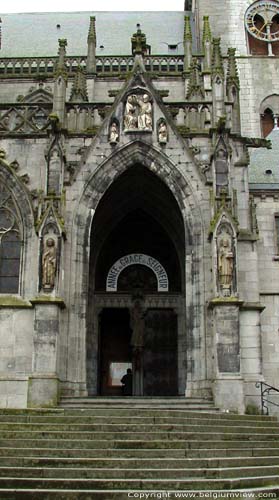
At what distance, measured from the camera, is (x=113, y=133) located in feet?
59.0

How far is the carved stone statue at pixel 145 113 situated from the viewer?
59.1 ft

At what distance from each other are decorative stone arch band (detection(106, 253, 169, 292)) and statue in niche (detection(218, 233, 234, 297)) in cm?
500

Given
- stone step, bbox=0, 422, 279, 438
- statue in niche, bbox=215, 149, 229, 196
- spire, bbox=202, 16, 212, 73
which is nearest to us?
stone step, bbox=0, 422, 279, 438

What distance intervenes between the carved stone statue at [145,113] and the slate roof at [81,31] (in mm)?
14845

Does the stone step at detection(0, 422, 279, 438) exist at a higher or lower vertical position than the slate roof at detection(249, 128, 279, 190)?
lower

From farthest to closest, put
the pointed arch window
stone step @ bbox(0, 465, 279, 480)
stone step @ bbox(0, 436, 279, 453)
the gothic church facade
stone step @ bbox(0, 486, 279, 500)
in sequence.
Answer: the pointed arch window < the gothic church facade < stone step @ bbox(0, 436, 279, 453) < stone step @ bbox(0, 465, 279, 480) < stone step @ bbox(0, 486, 279, 500)

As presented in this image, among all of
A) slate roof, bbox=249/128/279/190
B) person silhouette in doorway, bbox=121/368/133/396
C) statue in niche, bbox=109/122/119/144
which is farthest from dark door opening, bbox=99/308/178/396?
statue in niche, bbox=109/122/119/144

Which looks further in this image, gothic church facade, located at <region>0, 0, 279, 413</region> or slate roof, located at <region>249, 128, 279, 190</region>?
A: slate roof, located at <region>249, 128, 279, 190</region>

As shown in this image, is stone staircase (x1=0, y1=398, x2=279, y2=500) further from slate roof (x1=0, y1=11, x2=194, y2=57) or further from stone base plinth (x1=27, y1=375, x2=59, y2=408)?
slate roof (x1=0, y1=11, x2=194, y2=57)

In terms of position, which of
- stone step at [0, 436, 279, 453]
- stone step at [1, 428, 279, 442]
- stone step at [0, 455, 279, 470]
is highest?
stone step at [1, 428, 279, 442]

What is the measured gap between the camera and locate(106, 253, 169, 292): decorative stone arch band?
2098 centimetres

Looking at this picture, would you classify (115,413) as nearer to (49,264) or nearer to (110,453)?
(110,453)

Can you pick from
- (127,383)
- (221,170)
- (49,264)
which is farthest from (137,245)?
(49,264)

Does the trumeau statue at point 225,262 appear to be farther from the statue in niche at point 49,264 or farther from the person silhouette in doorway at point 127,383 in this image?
the person silhouette in doorway at point 127,383
